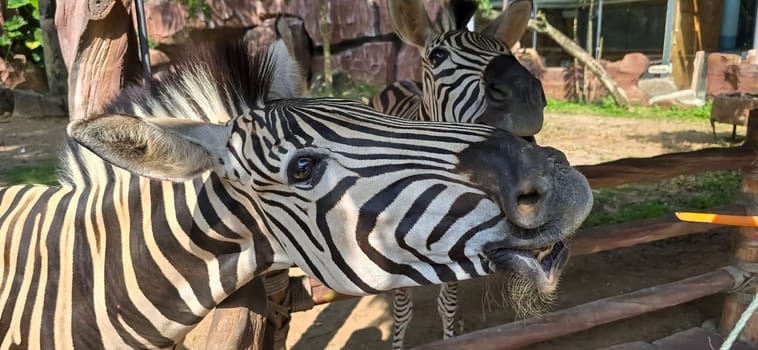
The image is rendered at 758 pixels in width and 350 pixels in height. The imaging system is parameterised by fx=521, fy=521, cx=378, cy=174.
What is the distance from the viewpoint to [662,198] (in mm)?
6668

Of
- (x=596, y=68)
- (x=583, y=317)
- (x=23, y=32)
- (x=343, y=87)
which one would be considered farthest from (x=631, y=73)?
(x=23, y=32)

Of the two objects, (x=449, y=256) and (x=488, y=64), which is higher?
(x=488, y=64)

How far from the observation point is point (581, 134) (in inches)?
422

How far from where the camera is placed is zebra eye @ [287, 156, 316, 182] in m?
1.23

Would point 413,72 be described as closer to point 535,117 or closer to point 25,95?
point 25,95

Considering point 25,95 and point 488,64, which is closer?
point 488,64

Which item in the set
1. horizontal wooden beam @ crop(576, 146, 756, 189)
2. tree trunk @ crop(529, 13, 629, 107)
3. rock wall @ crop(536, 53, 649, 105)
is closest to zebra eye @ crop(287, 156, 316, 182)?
horizontal wooden beam @ crop(576, 146, 756, 189)

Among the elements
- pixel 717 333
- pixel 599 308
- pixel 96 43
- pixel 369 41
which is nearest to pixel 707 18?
pixel 369 41

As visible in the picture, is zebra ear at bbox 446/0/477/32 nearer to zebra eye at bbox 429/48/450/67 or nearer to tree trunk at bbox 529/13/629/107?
zebra eye at bbox 429/48/450/67

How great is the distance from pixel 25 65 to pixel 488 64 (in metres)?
15.5

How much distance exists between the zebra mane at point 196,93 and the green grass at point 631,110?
13235 millimetres

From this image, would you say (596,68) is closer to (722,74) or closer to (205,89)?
(722,74)

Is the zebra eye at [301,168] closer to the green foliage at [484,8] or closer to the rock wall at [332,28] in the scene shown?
the green foliage at [484,8]

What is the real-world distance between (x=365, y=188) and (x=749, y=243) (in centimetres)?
347
